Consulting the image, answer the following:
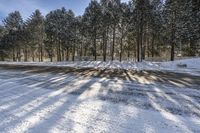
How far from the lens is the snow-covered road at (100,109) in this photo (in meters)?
4.94

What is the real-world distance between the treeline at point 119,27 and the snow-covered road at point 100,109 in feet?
66.1

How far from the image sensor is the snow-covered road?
494cm

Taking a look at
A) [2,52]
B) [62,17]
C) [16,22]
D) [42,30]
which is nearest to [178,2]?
[62,17]

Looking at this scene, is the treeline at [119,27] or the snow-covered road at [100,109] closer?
the snow-covered road at [100,109]

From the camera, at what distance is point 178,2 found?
96.9 feet

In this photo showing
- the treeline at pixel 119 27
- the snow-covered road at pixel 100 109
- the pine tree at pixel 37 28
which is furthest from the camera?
the pine tree at pixel 37 28

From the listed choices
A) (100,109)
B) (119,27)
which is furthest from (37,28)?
→ (100,109)

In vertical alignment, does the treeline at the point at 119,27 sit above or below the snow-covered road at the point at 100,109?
above

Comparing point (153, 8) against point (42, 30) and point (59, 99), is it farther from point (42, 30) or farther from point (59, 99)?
point (59, 99)

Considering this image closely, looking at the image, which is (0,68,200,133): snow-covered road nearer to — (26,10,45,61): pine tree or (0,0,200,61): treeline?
(0,0,200,61): treeline

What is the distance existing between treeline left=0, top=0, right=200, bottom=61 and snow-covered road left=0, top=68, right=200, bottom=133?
20.1 metres

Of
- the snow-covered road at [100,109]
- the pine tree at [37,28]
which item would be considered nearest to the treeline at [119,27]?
the pine tree at [37,28]

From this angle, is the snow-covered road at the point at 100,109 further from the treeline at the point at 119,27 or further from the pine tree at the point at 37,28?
the pine tree at the point at 37,28

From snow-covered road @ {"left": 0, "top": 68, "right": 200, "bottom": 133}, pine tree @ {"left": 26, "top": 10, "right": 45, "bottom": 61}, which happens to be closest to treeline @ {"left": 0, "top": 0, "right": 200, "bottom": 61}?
pine tree @ {"left": 26, "top": 10, "right": 45, "bottom": 61}
